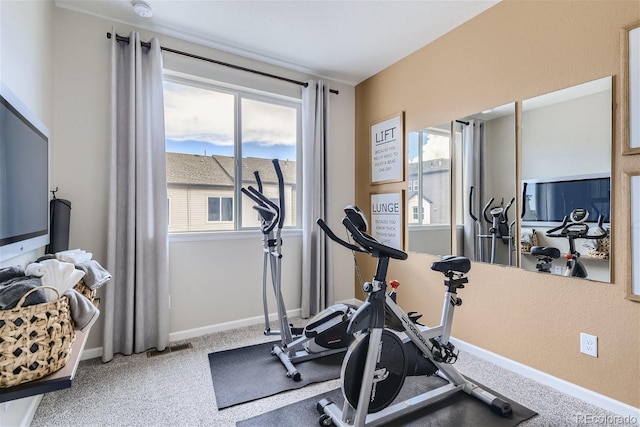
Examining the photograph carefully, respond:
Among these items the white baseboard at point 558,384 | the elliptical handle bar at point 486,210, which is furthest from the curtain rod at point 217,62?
the white baseboard at point 558,384

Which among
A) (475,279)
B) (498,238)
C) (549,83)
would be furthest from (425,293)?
(549,83)

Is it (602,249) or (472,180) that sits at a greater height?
(472,180)

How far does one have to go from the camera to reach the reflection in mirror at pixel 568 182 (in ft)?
6.06

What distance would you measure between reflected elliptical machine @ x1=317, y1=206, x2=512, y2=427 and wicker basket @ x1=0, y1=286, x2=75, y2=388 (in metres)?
1.10

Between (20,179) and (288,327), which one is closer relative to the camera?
(20,179)

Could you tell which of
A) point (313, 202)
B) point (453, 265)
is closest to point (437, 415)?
point (453, 265)

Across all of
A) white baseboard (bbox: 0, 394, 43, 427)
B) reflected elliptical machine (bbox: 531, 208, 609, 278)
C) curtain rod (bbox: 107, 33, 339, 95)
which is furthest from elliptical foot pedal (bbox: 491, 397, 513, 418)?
curtain rod (bbox: 107, 33, 339, 95)

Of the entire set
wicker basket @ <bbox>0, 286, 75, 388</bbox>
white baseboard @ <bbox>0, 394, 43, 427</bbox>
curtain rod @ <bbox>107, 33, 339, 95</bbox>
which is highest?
curtain rod @ <bbox>107, 33, 339, 95</bbox>

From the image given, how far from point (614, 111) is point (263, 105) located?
2.93m

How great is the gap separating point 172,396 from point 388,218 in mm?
2486

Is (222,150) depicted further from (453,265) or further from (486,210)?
(486,210)

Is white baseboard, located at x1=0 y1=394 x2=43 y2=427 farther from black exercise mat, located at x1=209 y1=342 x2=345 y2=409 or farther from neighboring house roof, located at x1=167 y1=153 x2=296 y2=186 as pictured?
neighboring house roof, located at x1=167 y1=153 x2=296 y2=186

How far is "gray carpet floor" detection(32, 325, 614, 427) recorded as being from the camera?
1762 mm

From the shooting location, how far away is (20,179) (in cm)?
137
